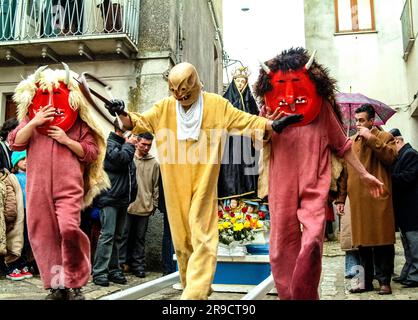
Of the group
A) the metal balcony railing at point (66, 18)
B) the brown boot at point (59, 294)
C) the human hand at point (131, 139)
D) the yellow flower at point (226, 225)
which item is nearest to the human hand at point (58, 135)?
the brown boot at point (59, 294)

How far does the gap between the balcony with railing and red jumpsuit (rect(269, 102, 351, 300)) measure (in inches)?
186

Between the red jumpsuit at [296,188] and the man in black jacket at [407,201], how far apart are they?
1840 mm

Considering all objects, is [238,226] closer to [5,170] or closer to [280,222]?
[280,222]

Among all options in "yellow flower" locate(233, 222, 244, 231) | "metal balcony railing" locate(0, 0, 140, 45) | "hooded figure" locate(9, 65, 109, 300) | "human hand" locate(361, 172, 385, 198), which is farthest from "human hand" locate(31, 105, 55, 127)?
"metal balcony railing" locate(0, 0, 140, 45)

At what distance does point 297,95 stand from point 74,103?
A: 5.77 feet

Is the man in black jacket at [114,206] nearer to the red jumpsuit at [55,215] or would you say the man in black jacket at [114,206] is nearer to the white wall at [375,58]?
the red jumpsuit at [55,215]

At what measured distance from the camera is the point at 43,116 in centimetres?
356

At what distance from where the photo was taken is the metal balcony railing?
7586 mm

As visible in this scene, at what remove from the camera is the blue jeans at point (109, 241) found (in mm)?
5078

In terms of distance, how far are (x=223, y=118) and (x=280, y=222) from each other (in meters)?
0.85

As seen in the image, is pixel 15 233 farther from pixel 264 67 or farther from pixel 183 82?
pixel 264 67

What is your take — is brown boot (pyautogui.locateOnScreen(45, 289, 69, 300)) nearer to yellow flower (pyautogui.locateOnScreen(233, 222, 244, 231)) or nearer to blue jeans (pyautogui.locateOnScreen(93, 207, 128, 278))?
blue jeans (pyautogui.locateOnScreen(93, 207, 128, 278))

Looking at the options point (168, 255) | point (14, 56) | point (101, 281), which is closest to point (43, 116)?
point (101, 281)

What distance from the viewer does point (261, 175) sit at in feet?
11.4
